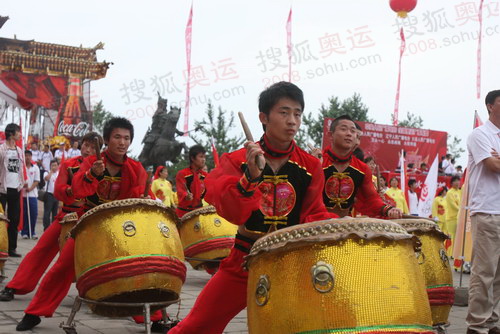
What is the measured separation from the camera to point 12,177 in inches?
350

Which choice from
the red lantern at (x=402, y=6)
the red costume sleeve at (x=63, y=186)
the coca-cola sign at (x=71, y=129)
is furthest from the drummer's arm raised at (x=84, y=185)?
the coca-cola sign at (x=71, y=129)

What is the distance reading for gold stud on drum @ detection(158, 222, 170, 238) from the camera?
4.10m

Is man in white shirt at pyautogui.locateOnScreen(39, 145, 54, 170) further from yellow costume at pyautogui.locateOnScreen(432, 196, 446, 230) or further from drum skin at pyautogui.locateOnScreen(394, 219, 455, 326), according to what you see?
drum skin at pyautogui.locateOnScreen(394, 219, 455, 326)

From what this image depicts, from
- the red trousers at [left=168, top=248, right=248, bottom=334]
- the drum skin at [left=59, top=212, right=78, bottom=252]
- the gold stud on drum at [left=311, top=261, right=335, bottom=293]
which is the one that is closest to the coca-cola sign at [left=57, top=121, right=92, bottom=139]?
the drum skin at [left=59, top=212, right=78, bottom=252]

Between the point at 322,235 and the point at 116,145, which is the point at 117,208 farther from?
the point at 322,235

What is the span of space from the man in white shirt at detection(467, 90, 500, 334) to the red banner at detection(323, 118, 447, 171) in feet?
47.5

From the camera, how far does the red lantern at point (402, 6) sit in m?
15.5

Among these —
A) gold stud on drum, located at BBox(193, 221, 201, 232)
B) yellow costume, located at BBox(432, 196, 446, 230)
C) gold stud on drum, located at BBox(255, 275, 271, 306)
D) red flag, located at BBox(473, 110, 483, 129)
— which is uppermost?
red flag, located at BBox(473, 110, 483, 129)

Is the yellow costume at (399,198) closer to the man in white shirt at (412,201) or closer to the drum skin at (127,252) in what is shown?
the man in white shirt at (412,201)

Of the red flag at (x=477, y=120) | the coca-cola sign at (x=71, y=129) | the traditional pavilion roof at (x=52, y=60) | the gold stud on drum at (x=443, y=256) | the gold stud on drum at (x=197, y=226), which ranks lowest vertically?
the gold stud on drum at (x=197, y=226)

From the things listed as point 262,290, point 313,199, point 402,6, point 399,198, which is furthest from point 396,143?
point 262,290

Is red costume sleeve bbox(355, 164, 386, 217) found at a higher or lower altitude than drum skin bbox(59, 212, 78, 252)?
higher

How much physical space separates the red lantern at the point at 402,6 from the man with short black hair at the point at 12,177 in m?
10.2

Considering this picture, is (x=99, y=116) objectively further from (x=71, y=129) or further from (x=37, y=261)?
(x=37, y=261)
